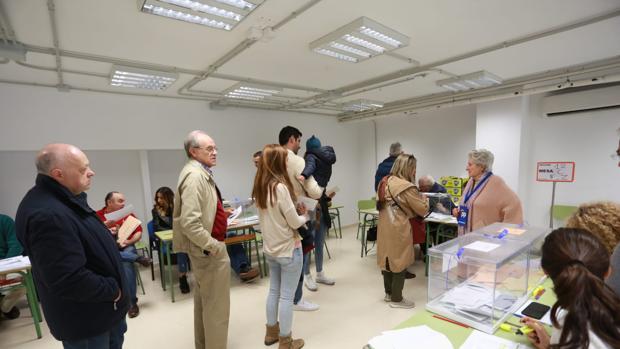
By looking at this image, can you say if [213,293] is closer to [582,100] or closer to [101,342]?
[101,342]

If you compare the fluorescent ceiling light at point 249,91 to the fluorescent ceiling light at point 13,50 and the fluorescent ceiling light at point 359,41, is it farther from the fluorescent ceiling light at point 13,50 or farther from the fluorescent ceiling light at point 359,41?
the fluorescent ceiling light at point 13,50

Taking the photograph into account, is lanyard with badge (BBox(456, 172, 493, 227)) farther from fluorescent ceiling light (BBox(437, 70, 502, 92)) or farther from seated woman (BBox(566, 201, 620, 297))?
fluorescent ceiling light (BBox(437, 70, 502, 92))

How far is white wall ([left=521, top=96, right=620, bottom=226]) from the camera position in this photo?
12.8ft

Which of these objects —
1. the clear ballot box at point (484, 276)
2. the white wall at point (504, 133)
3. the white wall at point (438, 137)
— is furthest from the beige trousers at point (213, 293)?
the white wall at point (438, 137)

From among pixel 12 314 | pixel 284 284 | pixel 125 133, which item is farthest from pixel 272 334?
pixel 125 133

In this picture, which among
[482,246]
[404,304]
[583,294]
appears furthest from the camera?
[404,304]

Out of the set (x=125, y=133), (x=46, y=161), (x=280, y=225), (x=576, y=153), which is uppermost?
(x=125, y=133)

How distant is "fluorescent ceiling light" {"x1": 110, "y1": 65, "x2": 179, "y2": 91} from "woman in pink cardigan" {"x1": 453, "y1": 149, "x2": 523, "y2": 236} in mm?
3075

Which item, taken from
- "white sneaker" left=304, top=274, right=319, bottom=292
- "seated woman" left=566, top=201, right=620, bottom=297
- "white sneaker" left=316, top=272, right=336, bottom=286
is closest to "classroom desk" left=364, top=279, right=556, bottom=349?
"seated woman" left=566, top=201, right=620, bottom=297

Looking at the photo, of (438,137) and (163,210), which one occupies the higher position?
(438,137)

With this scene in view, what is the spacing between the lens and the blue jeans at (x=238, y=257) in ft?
12.5

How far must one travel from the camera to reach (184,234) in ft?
6.07

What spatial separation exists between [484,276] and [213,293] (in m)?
1.61

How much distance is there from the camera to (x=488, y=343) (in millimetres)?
1140
